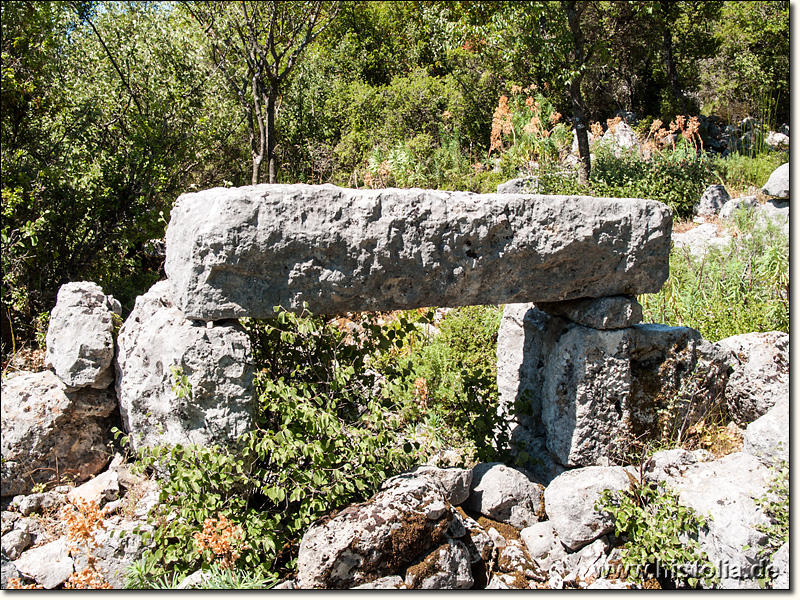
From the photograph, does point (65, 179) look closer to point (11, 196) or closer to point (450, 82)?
point (11, 196)

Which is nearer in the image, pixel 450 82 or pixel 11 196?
pixel 11 196

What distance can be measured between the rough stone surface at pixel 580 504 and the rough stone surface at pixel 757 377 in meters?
1.45

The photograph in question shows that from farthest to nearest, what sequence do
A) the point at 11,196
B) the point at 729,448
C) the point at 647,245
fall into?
the point at 11,196
the point at 729,448
the point at 647,245

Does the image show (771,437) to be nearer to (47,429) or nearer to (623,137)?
(47,429)

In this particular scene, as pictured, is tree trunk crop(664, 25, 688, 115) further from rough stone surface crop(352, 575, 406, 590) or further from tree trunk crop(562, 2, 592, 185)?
rough stone surface crop(352, 575, 406, 590)

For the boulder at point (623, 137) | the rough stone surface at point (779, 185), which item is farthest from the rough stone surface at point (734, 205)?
the boulder at point (623, 137)

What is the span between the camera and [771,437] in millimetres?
3980

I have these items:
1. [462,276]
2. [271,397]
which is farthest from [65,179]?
[462,276]

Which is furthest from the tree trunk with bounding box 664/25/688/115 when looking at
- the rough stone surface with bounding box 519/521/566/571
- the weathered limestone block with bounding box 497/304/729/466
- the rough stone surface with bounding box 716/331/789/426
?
the rough stone surface with bounding box 519/521/566/571

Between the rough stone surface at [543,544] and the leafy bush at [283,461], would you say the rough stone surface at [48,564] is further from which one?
the rough stone surface at [543,544]

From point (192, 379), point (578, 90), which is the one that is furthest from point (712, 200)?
point (192, 379)

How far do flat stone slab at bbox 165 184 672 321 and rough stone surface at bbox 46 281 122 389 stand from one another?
99cm

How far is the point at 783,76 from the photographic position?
45.4 ft

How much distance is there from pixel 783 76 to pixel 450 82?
750 cm
